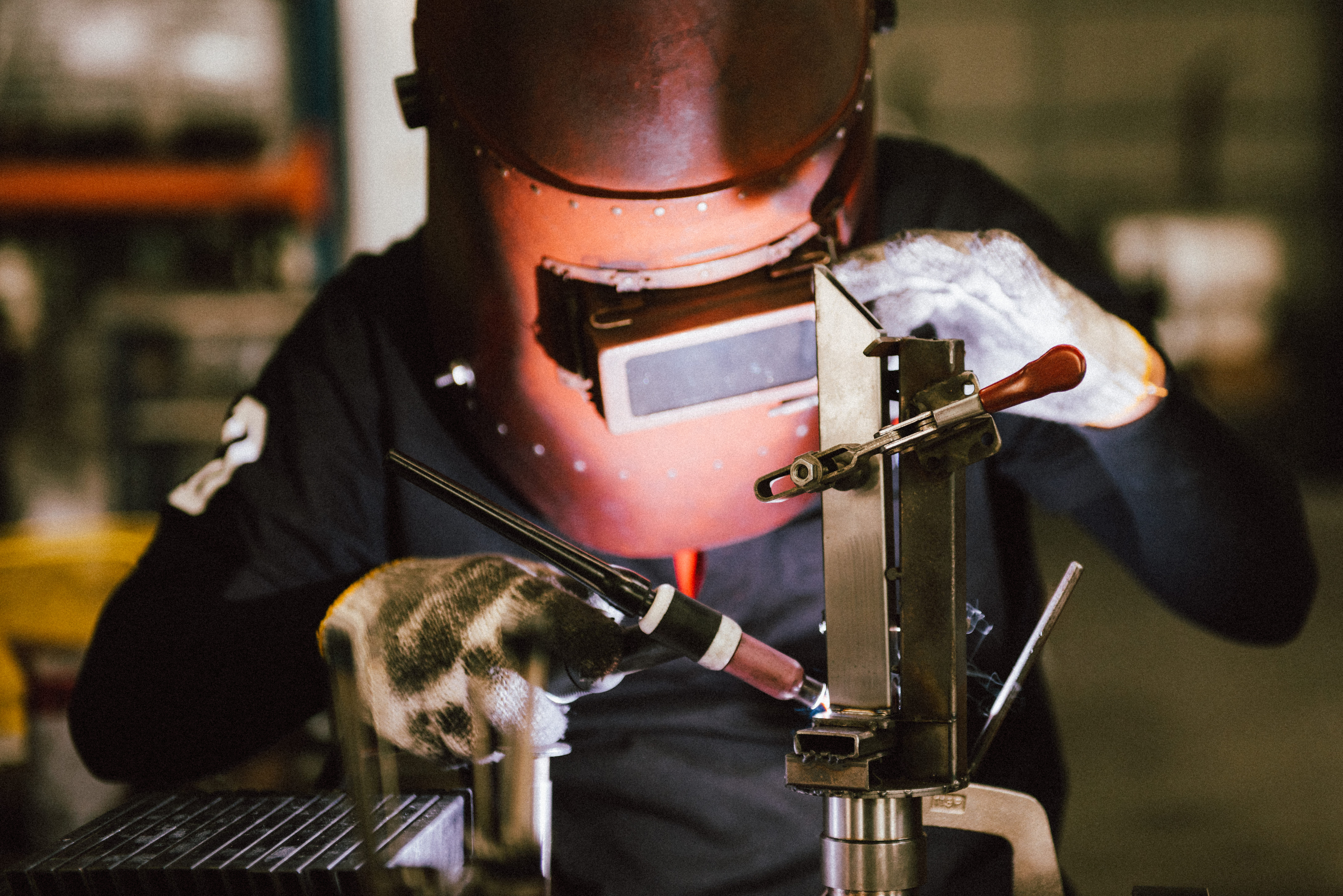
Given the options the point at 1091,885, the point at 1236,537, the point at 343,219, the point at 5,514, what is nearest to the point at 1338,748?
the point at 1091,885

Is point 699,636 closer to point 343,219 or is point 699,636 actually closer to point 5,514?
point 343,219

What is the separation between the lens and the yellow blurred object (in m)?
1.60

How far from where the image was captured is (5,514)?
4906 mm

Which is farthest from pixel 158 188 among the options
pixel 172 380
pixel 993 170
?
pixel 993 170

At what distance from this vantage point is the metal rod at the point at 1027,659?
0.65m

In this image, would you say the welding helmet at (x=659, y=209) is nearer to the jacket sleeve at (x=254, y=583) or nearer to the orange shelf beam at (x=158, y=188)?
the jacket sleeve at (x=254, y=583)

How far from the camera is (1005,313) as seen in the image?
2.62ft

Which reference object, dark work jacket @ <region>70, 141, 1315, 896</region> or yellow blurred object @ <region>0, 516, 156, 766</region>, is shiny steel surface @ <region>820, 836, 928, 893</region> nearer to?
dark work jacket @ <region>70, 141, 1315, 896</region>

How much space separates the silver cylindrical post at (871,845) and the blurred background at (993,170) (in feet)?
2.42

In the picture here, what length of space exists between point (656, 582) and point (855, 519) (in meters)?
0.38

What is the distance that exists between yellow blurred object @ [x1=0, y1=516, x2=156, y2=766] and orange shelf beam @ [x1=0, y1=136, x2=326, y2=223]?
9.44ft

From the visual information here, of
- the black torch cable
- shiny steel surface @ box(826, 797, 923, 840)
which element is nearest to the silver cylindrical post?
shiny steel surface @ box(826, 797, 923, 840)

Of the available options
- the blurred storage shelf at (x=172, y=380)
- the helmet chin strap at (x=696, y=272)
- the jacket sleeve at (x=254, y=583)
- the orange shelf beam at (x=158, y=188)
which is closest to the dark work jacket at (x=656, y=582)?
the jacket sleeve at (x=254, y=583)

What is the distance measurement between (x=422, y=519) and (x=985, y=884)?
0.60 metres
